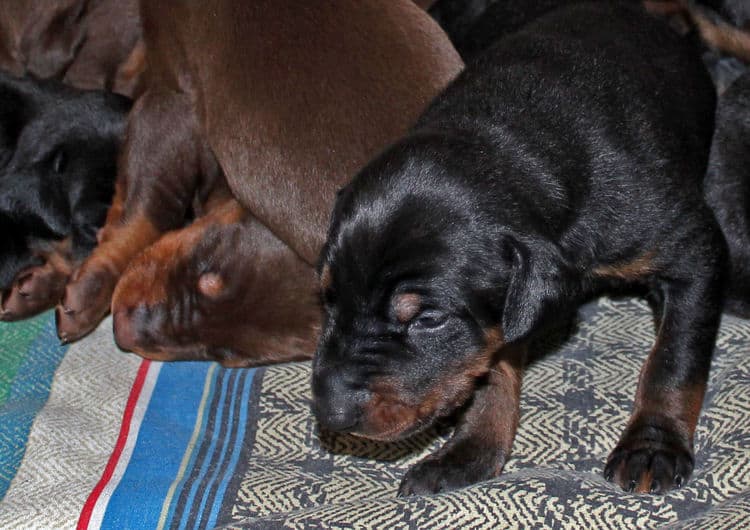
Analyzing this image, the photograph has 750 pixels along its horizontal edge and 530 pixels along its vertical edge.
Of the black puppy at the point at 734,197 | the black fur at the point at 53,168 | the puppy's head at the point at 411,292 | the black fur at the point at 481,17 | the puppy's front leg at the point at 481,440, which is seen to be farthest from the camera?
the black fur at the point at 481,17

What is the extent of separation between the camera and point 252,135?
4.03 metres

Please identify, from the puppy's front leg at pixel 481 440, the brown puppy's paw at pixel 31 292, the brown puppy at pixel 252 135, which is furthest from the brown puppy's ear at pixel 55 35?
the puppy's front leg at pixel 481 440

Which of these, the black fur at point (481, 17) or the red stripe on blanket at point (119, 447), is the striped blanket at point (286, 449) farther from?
the black fur at point (481, 17)

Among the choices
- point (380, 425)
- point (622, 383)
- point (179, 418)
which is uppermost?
point (380, 425)

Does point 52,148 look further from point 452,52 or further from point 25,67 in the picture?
point 452,52

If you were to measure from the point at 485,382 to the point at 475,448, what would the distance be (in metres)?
0.23

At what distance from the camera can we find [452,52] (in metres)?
4.30

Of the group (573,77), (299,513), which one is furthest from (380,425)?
(573,77)

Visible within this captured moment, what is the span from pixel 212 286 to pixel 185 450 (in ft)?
2.00

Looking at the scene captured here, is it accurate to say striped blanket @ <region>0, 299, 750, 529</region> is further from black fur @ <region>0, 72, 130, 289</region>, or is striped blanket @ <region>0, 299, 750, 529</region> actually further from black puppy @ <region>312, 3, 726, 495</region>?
black fur @ <region>0, 72, 130, 289</region>

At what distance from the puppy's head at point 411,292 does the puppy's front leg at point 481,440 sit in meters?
0.35

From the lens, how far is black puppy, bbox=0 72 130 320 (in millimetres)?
4496

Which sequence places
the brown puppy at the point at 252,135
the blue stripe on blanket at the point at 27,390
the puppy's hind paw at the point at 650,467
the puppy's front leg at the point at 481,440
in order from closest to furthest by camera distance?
the puppy's hind paw at the point at 650,467, the puppy's front leg at the point at 481,440, the blue stripe on blanket at the point at 27,390, the brown puppy at the point at 252,135

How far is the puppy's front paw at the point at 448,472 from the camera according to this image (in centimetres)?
347
